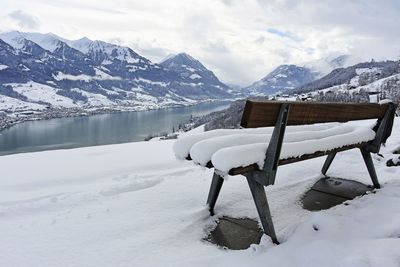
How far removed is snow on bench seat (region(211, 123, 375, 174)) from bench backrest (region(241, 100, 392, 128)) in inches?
10.3

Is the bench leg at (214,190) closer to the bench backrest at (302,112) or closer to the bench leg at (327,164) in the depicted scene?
the bench backrest at (302,112)

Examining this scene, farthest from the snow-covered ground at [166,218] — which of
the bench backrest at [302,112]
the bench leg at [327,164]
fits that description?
the bench backrest at [302,112]

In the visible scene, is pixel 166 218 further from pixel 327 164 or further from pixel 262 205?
pixel 327 164

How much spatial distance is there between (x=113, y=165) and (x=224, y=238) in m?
3.59

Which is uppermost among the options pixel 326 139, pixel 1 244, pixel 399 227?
pixel 326 139

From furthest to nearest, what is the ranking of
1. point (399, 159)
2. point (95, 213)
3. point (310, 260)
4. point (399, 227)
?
point (399, 159)
point (95, 213)
point (399, 227)
point (310, 260)

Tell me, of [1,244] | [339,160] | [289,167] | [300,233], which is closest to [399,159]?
[339,160]

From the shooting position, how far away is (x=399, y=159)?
6.14 metres

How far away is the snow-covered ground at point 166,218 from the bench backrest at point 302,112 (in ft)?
3.51

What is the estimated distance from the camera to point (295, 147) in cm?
367

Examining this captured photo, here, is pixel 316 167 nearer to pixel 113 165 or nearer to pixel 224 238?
pixel 224 238

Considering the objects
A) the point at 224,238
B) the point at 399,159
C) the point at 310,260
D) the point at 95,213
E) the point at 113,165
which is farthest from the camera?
the point at 113,165

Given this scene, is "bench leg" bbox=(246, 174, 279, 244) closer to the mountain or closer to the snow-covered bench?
the snow-covered bench

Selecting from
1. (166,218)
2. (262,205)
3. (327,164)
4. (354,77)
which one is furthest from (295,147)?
(354,77)
